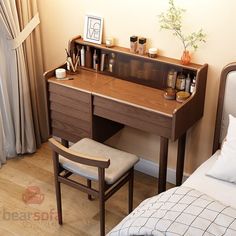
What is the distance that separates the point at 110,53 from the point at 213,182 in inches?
47.2

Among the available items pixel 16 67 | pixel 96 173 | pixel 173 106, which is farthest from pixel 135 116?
pixel 16 67

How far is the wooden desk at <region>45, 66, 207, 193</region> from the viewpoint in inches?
99.0

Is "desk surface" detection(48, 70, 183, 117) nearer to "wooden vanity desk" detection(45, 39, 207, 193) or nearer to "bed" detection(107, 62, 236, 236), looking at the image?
"wooden vanity desk" detection(45, 39, 207, 193)

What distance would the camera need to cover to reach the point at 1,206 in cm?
284

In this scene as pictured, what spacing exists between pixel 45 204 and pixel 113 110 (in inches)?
32.5

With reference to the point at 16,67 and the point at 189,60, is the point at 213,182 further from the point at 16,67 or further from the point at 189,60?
the point at 16,67

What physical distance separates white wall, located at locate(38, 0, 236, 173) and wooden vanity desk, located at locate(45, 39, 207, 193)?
9 centimetres

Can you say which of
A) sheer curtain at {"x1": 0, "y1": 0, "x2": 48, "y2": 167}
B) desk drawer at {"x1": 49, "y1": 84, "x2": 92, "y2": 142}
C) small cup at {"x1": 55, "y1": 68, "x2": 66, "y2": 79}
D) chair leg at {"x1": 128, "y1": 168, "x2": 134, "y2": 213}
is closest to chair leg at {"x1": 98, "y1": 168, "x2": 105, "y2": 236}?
chair leg at {"x1": 128, "y1": 168, "x2": 134, "y2": 213}

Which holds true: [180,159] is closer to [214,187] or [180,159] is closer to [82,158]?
[214,187]

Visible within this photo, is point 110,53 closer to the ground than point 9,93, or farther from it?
farther from it

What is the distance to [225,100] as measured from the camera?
2.53 m

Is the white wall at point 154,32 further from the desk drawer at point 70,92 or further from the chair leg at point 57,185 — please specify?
the chair leg at point 57,185

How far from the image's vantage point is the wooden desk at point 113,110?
2.51 meters

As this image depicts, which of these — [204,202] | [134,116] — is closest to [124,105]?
[134,116]
